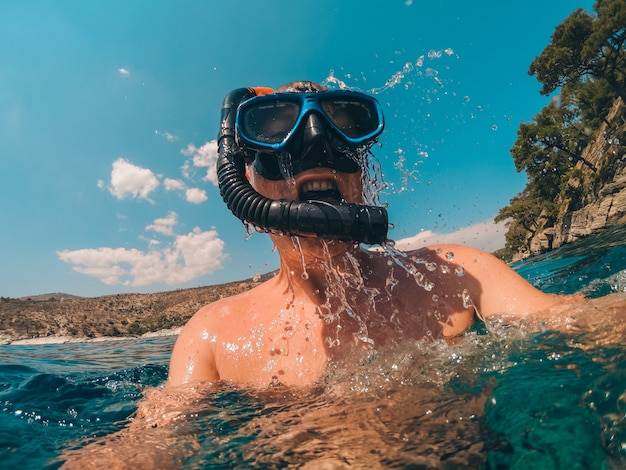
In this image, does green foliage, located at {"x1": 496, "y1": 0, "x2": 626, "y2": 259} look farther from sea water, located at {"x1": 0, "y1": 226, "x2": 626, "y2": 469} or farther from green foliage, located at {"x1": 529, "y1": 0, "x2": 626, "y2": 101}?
sea water, located at {"x1": 0, "y1": 226, "x2": 626, "y2": 469}

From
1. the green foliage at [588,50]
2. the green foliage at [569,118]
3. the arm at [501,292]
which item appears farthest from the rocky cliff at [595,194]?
the arm at [501,292]

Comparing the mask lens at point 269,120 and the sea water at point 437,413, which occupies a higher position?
the mask lens at point 269,120

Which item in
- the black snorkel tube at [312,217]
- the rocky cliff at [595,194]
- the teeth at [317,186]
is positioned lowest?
the black snorkel tube at [312,217]

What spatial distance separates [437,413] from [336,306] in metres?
1.06

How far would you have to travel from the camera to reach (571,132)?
24.8m

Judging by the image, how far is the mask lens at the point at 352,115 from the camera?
2.37 meters

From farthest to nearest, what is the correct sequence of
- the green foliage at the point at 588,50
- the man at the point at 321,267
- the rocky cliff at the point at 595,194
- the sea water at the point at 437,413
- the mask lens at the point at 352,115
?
the green foliage at the point at 588,50, the rocky cliff at the point at 595,194, the mask lens at the point at 352,115, the man at the point at 321,267, the sea water at the point at 437,413

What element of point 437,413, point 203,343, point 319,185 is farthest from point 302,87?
point 437,413

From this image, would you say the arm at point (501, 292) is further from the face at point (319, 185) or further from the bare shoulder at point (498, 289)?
the face at point (319, 185)

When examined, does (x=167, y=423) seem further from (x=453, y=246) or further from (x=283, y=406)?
(x=453, y=246)

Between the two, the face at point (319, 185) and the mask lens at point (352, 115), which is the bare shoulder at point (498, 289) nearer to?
the face at point (319, 185)

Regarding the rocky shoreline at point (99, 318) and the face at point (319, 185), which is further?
the rocky shoreline at point (99, 318)

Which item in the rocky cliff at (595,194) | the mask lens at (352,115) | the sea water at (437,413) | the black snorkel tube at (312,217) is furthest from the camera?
the rocky cliff at (595,194)

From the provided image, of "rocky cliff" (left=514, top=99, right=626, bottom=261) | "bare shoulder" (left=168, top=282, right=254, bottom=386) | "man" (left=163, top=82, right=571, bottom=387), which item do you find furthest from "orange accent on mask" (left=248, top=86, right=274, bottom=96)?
"rocky cliff" (left=514, top=99, right=626, bottom=261)
